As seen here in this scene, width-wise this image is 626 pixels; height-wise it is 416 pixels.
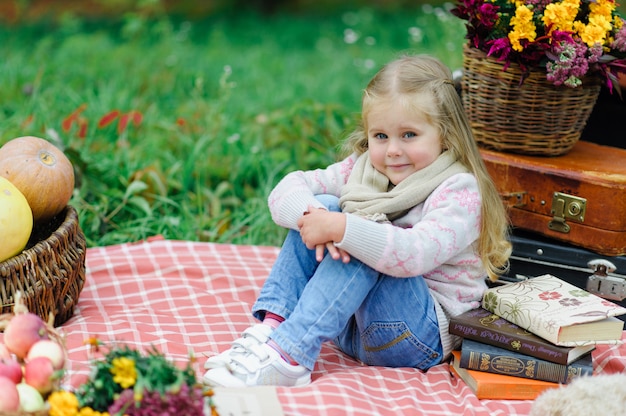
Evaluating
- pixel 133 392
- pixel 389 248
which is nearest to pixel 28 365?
pixel 133 392

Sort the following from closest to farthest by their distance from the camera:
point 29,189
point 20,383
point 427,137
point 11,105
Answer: point 20,383 < point 427,137 < point 29,189 < point 11,105

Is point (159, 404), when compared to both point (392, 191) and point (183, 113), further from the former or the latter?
point (183, 113)

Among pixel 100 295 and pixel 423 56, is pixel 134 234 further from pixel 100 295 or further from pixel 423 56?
pixel 423 56

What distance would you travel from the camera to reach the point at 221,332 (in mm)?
2646

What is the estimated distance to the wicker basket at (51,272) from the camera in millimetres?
2348

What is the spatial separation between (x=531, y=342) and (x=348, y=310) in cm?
53

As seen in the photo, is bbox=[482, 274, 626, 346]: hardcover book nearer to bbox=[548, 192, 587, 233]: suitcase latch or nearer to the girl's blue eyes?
bbox=[548, 192, 587, 233]: suitcase latch

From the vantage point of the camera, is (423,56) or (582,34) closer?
(423,56)

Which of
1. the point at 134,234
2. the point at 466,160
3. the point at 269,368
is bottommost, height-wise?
the point at 134,234

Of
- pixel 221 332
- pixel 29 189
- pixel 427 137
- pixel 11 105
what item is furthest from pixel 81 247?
pixel 11 105

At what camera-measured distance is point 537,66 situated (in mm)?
2770

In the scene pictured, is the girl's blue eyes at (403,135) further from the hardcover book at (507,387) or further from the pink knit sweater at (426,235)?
the hardcover book at (507,387)

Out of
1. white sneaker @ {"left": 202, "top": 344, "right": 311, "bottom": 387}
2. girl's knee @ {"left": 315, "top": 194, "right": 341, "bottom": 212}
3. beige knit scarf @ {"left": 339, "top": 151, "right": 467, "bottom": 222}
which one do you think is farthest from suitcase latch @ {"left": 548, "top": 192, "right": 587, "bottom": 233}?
white sneaker @ {"left": 202, "top": 344, "right": 311, "bottom": 387}

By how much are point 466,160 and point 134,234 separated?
172 cm
